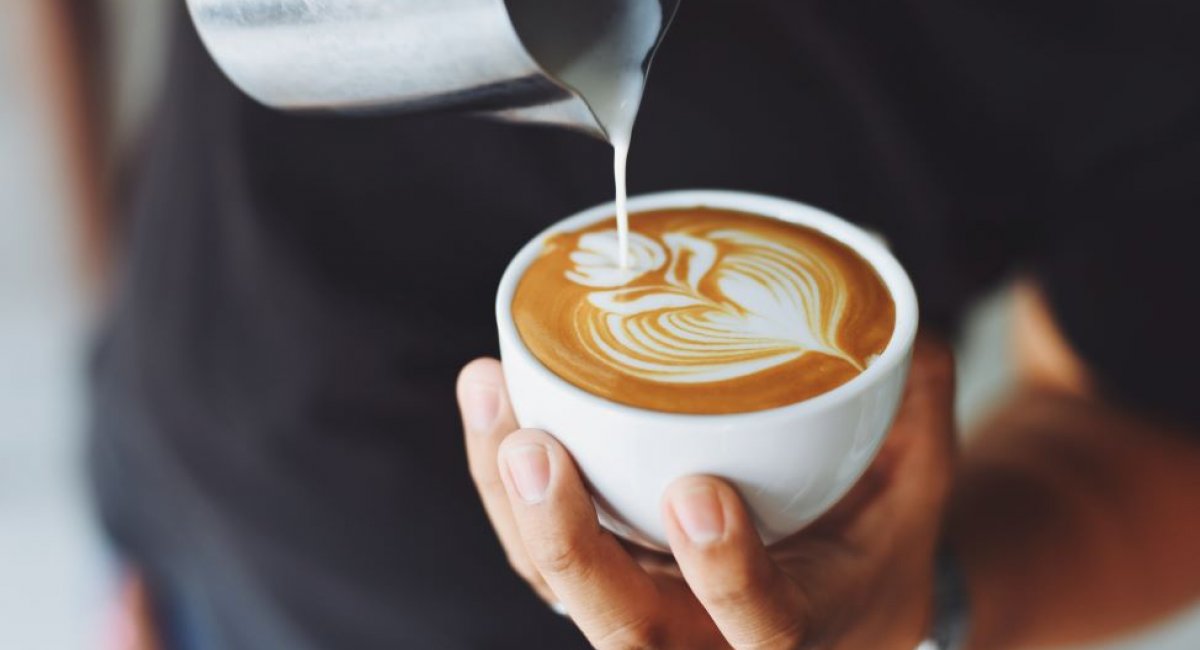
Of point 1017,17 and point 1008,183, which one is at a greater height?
point 1017,17

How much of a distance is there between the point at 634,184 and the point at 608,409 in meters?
0.47

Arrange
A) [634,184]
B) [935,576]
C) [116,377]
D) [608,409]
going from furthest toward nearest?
[116,377] < [634,184] < [935,576] < [608,409]

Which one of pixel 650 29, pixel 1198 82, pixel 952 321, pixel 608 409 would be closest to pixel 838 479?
pixel 608 409

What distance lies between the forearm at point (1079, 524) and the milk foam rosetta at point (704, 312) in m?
0.39

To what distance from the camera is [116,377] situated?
3.37 ft

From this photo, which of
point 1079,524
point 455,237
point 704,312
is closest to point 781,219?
point 704,312

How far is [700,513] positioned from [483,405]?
0.15m

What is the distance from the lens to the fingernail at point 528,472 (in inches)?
19.7

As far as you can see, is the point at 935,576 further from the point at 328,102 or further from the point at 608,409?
the point at 328,102

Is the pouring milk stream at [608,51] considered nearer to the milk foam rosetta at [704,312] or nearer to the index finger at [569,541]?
the milk foam rosetta at [704,312]

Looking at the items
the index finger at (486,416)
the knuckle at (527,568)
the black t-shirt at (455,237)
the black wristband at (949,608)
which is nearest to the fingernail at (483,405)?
the index finger at (486,416)

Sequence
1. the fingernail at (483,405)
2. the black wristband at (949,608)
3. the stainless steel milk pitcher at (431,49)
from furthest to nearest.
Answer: the black wristband at (949,608) → the fingernail at (483,405) → the stainless steel milk pitcher at (431,49)

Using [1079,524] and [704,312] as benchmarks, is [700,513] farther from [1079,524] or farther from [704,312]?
[1079,524]

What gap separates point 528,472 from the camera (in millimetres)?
503
